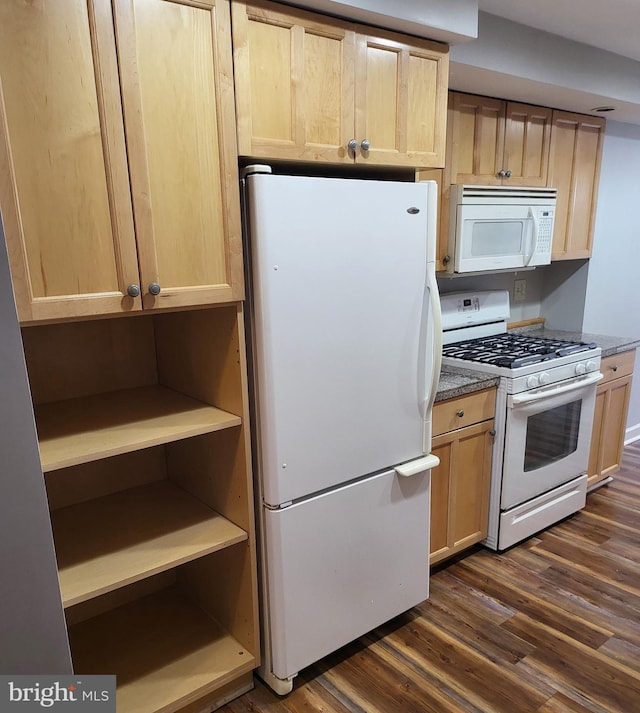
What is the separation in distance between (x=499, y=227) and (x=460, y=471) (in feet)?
4.20

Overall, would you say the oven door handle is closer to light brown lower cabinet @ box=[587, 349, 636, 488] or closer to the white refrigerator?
light brown lower cabinet @ box=[587, 349, 636, 488]

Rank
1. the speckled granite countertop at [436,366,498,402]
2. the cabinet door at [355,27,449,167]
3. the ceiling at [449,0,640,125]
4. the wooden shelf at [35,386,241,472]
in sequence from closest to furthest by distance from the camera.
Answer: the wooden shelf at [35,386,241,472] < the cabinet door at [355,27,449,167] < the ceiling at [449,0,640,125] < the speckled granite countertop at [436,366,498,402]

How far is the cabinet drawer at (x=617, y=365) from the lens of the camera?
10.0 ft

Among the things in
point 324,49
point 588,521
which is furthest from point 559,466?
point 324,49

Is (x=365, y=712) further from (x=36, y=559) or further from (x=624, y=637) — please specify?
(x=36, y=559)

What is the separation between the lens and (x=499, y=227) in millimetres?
2773

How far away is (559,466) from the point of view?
2.82 meters

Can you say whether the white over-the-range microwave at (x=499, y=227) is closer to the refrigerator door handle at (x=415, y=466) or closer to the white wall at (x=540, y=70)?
the white wall at (x=540, y=70)

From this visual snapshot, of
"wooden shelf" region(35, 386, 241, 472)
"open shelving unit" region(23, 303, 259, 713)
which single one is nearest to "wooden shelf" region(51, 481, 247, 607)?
"open shelving unit" region(23, 303, 259, 713)

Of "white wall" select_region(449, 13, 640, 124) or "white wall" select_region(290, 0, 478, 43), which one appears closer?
"white wall" select_region(290, 0, 478, 43)

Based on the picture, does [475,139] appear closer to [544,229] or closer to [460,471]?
[544,229]

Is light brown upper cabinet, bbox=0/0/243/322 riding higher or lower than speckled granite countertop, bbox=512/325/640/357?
higher

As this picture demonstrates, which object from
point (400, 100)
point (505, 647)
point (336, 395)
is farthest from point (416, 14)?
point (505, 647)

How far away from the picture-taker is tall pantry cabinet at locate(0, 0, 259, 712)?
4.00 feet
